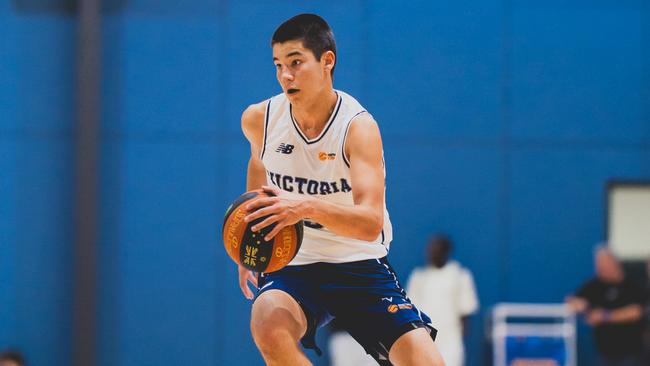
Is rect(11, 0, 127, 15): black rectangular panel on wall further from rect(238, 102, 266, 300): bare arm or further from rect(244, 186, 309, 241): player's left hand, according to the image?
rect(244, 186, 309, 241): player's left hand

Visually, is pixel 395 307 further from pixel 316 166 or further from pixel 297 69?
pixel 297 69

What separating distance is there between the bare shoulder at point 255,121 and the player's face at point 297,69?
0.42m

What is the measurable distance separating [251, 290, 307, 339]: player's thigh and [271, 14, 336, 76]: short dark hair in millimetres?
1217

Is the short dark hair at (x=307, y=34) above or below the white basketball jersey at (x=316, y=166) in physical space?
above

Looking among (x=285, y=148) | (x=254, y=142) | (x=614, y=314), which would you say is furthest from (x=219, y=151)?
(x=285, y=148)

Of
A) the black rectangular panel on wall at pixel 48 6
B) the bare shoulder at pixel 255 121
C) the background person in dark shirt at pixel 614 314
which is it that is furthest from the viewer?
the black rectangular panel on wall at pixel 48 6

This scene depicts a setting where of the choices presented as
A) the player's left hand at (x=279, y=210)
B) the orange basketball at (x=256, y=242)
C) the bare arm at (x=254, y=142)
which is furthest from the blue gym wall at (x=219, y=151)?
the player's left hand at (x=279, y=210)

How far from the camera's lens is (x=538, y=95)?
12312 millimetres

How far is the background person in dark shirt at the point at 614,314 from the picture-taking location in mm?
10086

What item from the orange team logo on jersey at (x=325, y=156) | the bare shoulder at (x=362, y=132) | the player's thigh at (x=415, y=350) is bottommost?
the player's thigh at (x=415, y=350)

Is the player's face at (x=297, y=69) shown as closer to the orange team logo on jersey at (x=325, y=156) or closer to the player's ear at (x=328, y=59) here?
the player's ear at (x=328, y=59)

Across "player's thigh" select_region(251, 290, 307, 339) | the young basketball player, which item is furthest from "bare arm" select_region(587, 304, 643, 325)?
"player's thigh" select_region(251, 290, 307, 339)

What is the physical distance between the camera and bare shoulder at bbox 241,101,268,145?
565 centimetres

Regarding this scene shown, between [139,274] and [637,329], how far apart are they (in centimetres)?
557
